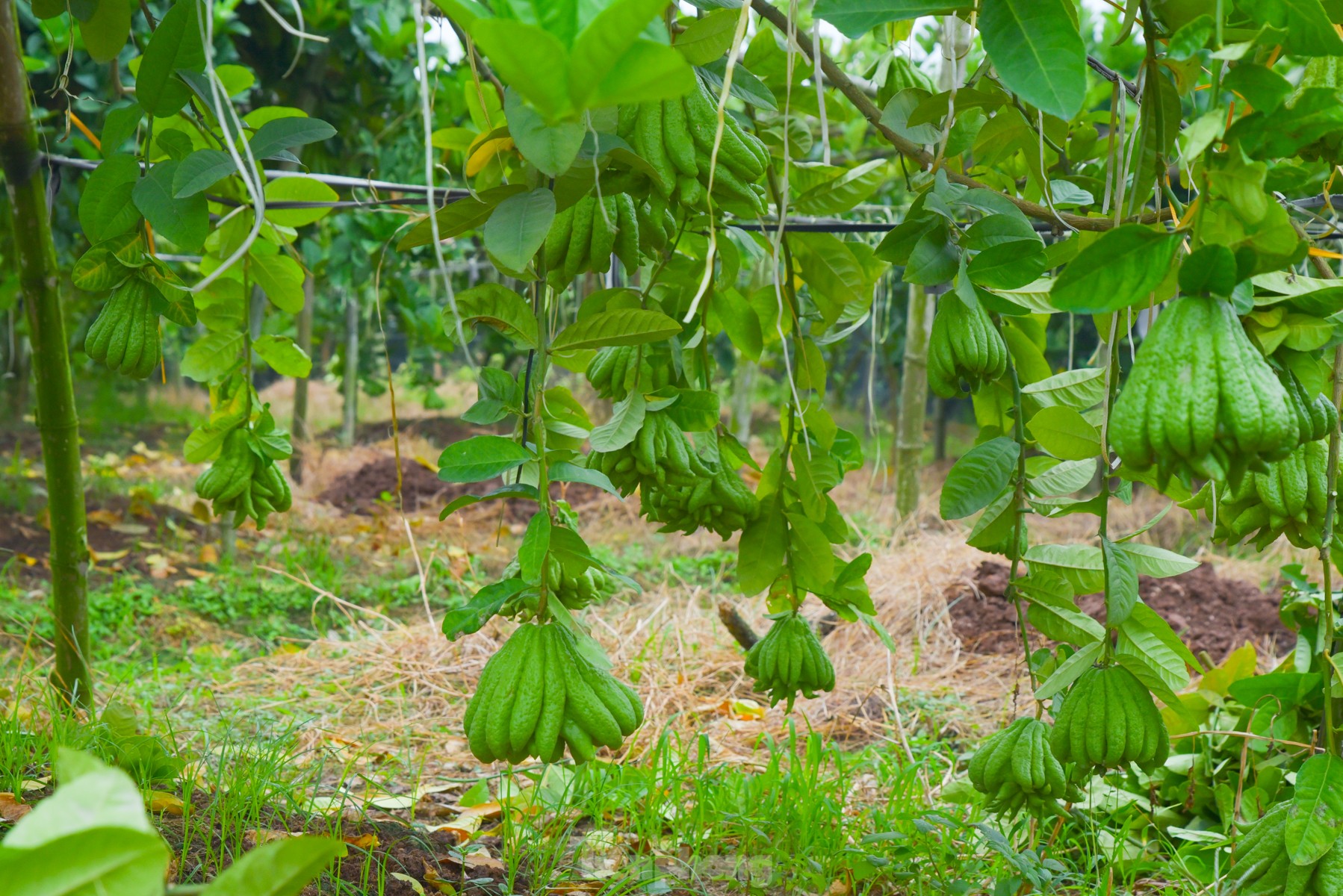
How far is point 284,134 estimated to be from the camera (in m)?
0.90

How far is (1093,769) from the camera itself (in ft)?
2.60

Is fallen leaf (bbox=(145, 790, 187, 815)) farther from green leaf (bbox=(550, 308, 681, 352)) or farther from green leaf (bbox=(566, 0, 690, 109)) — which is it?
green leaf (bbox=(566, 0, 690, 109))

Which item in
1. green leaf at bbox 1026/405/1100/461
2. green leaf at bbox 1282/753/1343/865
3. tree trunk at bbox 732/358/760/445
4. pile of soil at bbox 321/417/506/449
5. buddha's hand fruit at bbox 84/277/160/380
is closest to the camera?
green leaf at bbox 1282/753/1343/865

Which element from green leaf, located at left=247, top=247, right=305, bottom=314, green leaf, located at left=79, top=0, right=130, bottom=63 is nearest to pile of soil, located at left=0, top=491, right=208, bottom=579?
green leaf, located at left=247, top=247, right=305, bottom=314

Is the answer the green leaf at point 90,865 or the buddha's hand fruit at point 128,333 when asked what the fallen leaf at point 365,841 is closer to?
the buddha's hand fruit at point 128,333

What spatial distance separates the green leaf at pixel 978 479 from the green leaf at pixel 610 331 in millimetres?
322

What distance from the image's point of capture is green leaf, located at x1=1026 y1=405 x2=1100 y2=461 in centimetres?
81

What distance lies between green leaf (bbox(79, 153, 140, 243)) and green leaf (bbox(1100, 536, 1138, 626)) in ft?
3.06

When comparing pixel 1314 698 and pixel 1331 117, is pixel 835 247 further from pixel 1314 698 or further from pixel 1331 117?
pixel 1314 698

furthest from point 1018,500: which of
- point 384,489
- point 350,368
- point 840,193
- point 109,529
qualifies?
point 350,368

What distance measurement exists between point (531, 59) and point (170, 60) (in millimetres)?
669

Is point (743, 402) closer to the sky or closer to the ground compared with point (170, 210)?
closer to the ground

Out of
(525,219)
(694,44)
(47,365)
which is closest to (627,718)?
(525,219)

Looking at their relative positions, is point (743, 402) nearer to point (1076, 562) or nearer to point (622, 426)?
point (1076, 562)
